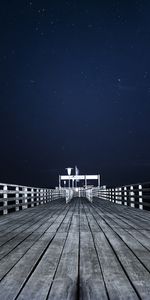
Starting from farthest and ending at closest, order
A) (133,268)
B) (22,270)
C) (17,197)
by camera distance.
→ (17,197) → (133,268) → (22,270)

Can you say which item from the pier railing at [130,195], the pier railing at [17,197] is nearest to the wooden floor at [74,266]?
the pier railing at [17,197]

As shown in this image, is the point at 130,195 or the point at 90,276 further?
the point at 130,195

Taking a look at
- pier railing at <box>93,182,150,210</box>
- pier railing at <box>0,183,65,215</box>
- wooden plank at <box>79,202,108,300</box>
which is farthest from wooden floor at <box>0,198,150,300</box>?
pier railing at <box>93,182,150,210</box>

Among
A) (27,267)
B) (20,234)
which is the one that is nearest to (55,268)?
(27,267)

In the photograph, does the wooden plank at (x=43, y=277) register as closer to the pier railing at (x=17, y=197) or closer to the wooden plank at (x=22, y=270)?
the wooden plank at (x=22, y=270)

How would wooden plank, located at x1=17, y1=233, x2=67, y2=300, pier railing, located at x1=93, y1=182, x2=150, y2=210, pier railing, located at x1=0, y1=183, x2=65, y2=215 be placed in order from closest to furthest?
wooden plank, located at x1=17, y1=233, x2=67, y2=300, pier railing, located at x1=0, y1=183, x2=65, y2=215, pier railing, located at x1=93, y1=182, x2=150, y2=210

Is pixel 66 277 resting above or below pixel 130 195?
below

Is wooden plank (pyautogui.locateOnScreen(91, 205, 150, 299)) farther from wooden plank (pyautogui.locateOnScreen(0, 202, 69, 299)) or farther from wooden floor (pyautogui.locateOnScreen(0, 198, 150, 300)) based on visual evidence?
wooden plank (pyautogui.locateOnScreen(0, 202, 69, 299))

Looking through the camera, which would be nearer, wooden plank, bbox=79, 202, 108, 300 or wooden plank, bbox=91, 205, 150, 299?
wooden plank, bbox=79, 202, 108, 300

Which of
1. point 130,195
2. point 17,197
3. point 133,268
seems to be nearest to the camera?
point 133,268

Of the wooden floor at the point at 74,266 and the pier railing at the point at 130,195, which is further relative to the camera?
the pier railing at the point at 130,195

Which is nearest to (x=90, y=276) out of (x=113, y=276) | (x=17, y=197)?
(x=113, y=276)

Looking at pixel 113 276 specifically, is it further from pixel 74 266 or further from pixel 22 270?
pixel 22 270

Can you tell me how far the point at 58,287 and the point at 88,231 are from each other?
395 cm
